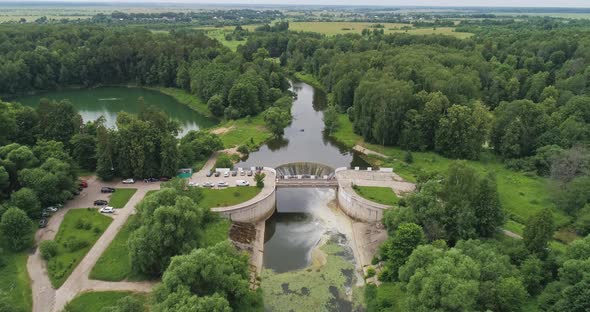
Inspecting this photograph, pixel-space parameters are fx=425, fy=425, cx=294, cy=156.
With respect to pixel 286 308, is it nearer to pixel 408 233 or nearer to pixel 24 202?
pixel 408 233

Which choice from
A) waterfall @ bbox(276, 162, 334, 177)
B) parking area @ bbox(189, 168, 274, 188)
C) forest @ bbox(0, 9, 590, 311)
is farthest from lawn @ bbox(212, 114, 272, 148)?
parking area @ bbox(189, 168, 274, 188)

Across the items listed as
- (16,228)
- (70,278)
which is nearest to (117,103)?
(16,228)

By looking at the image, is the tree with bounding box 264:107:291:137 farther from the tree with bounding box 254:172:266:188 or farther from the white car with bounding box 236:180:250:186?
the white car with bounding box 236:180:250:186

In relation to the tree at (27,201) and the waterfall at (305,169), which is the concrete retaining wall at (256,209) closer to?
the waterfall at (305,169)

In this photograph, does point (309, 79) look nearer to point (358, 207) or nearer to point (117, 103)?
point (117, 103)

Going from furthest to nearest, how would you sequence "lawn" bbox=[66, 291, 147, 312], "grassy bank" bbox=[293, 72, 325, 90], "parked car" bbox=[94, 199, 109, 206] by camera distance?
"grassy bank" bbox=[293, 72, 325, 90] < "parked car" bbox=[94, 199, 109, 206] < "lawn" bbox=[66, 291, 147, 312]

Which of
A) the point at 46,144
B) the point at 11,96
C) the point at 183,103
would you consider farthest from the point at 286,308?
the point at 11,96
